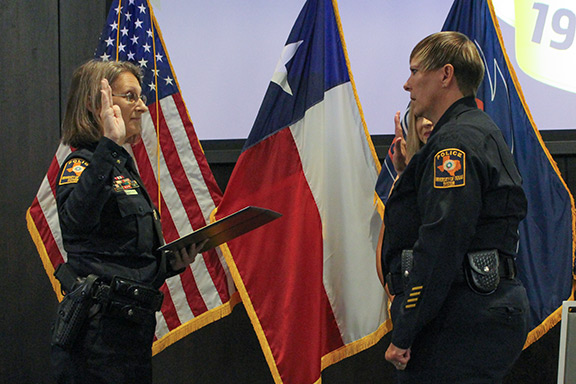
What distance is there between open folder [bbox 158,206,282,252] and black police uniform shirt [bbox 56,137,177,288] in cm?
9

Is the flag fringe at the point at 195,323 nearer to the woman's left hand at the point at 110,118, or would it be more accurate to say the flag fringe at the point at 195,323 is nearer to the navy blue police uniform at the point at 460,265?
the woman's left hand at the point at 110,118

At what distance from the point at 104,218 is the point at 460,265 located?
958 millimetres

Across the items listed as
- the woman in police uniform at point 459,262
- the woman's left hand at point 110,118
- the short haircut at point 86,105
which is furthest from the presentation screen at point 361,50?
the woman in police uniform at point 459,262

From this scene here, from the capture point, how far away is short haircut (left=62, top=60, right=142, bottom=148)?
1.88m

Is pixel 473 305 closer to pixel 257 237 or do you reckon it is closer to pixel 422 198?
pixel 422 198

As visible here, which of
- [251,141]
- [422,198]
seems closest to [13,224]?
[251,141]

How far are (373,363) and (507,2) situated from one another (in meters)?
1.72

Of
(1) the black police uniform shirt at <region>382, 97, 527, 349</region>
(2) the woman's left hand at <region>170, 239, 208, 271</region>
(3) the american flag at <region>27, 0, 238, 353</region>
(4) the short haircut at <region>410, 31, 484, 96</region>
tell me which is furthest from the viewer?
(3) the american flag at <region>27, 0, 238, 353</region>

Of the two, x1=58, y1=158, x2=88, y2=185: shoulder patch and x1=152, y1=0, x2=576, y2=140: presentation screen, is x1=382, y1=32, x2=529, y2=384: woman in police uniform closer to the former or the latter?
x1=58, y1=158, x2=88, y2=185: shoulder patch

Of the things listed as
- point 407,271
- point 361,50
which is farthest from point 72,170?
point 361,50

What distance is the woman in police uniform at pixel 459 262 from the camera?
1.41 metres

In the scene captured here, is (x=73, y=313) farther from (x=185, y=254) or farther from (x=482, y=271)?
(x=482, y=271)

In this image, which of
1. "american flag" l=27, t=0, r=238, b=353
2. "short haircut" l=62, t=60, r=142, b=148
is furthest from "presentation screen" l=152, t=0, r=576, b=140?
"short haircut" l=62, t=60, r=142, b=148

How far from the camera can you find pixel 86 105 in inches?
75.5
